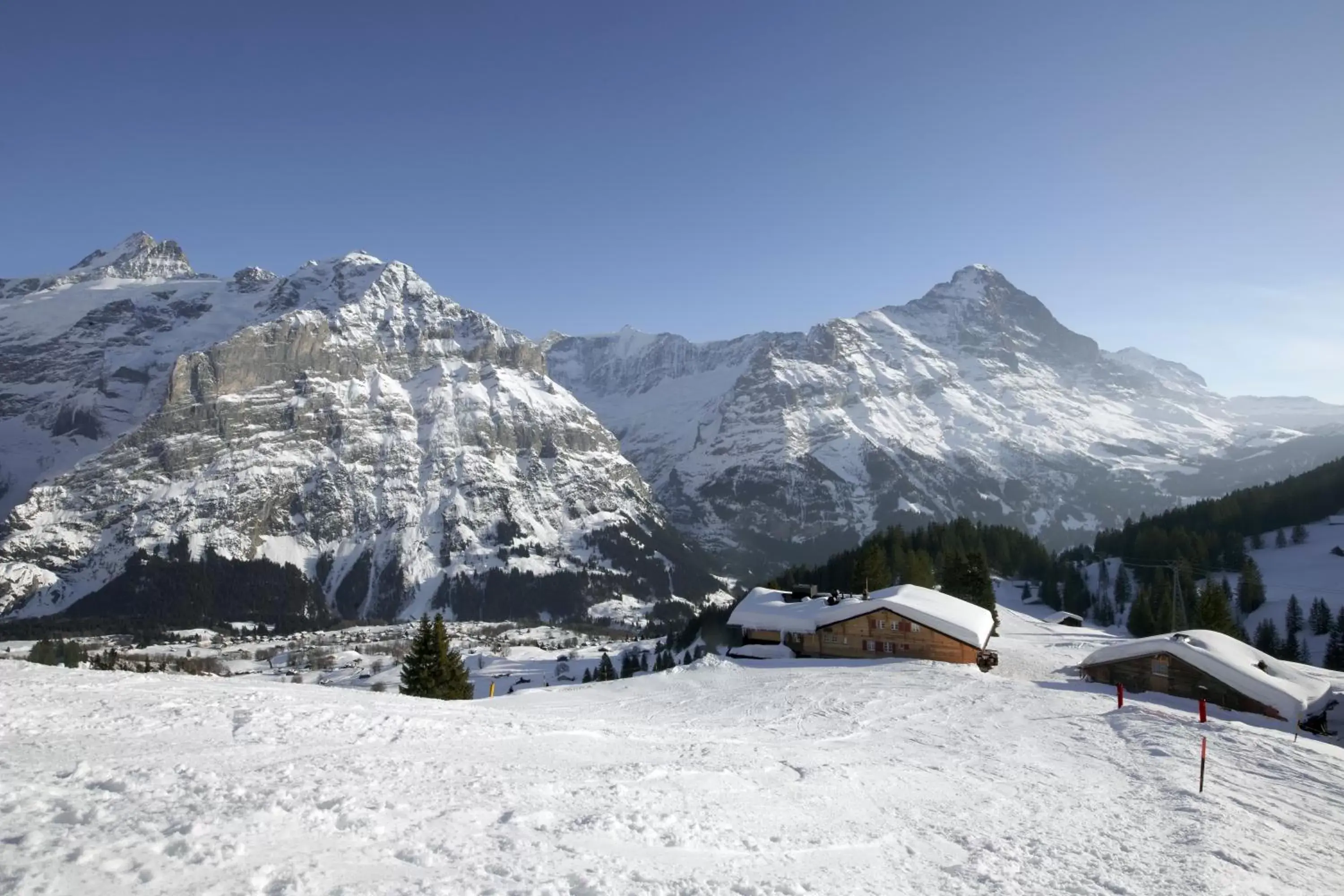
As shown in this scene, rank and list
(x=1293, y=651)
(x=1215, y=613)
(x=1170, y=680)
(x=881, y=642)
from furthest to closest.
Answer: (x=1293, y=651)
(x=1215, y=613)
(x=881, y=642)
(x=1170, y=680)

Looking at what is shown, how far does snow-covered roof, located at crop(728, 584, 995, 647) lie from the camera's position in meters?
57.4

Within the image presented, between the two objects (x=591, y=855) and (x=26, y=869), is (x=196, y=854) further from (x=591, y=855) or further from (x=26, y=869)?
(x=591, y=855)

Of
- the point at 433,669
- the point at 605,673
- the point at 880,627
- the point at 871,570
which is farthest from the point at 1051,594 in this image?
the point at 433,669

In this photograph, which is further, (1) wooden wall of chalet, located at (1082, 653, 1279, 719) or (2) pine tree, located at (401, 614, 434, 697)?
(2) pine tree, located at (401, 614, 434, 697)

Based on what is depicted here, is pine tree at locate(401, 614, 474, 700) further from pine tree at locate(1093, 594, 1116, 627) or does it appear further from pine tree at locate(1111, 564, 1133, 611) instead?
pine tree at locate(1111, 564, 1133, 611)

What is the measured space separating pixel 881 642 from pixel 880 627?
3.64ft

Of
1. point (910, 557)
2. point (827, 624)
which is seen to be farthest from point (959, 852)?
point (910, 557)

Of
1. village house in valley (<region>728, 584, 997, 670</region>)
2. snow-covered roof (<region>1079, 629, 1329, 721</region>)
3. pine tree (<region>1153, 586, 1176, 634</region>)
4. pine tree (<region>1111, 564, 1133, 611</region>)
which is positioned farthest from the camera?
pine tree (<region>1111, 564, 1133, 611</region>)

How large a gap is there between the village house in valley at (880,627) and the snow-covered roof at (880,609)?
0.07 m

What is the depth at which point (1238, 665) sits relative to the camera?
4241 cm

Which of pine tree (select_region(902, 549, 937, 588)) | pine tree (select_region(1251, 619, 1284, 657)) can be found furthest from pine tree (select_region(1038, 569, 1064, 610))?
pine tree (select_region(902, 549, 937, 588))

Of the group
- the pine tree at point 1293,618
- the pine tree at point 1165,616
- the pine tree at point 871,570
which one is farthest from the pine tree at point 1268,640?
the pine tree at point 871,570

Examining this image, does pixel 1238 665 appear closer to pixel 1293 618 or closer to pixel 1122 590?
pixel 1293 618

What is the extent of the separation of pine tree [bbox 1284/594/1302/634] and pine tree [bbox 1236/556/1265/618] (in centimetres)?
489
